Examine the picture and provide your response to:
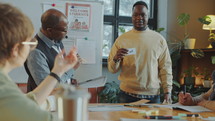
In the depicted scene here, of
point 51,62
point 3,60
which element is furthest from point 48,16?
point 3,60

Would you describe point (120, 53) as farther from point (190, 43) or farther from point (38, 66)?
point (190, 43)

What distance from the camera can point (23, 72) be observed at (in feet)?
10.8

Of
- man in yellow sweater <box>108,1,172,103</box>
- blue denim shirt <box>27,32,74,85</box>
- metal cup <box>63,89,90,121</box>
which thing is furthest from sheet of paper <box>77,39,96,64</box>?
metal cup <box>63,89,90,121</box>

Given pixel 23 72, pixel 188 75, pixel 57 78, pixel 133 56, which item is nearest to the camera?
pixel 57 78

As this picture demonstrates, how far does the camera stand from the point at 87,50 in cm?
346

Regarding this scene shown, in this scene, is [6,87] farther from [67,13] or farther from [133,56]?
[67,13]

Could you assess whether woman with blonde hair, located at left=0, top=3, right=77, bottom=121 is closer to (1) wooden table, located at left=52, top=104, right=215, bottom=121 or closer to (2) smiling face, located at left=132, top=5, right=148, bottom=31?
(1) wooden table, located at left=52, top=104, right=215, bottom=121

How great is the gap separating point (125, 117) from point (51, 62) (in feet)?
2.50

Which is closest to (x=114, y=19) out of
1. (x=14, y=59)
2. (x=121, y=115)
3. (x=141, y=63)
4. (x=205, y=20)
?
(x=205, y=20)

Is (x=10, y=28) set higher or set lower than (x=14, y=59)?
higher

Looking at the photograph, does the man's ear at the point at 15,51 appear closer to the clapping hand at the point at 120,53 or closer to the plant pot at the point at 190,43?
the clapping hand at the point at 120,53

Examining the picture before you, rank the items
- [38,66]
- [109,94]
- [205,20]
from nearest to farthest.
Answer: [38,66] < [109,94] < [205,20]

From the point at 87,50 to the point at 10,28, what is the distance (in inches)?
101

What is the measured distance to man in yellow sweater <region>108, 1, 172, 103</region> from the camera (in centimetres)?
262
